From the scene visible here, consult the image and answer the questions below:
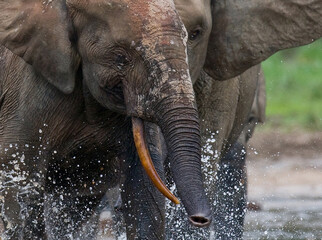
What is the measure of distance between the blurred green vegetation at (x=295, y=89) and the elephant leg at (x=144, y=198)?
6894mm

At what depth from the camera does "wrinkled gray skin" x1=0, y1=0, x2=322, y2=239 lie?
18.6ft

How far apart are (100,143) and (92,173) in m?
0.40

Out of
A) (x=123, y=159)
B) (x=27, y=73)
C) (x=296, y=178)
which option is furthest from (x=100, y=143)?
(x=296, y=178)

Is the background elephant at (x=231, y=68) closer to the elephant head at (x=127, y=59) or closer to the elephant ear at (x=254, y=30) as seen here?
the elephant ear at (x=254, y=30)

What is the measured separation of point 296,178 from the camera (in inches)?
424

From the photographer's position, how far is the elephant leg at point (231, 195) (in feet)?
24.5

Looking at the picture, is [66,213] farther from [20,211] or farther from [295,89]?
[295,89]

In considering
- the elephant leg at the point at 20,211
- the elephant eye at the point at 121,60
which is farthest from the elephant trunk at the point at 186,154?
the elephant leg at the point at 20,211

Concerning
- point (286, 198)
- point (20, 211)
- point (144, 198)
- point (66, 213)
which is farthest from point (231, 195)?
point (286, 198)

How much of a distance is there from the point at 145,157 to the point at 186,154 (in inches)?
9.5

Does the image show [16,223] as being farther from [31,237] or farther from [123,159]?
[123,159]

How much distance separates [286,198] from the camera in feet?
32.8

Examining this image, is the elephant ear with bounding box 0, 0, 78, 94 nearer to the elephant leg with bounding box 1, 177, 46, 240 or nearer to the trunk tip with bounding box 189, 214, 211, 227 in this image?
the elephant leg with bounding box 1, 177, 46, 240

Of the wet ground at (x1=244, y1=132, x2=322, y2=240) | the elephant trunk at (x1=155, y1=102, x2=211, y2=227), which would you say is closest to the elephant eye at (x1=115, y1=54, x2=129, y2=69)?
the elephant trunk at (x1=155, y1=102, x2=211, y2=227)
